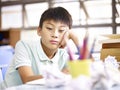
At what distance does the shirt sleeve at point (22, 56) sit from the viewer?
119 centimetres

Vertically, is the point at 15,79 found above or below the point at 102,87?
below

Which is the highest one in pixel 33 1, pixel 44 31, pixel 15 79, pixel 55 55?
pixel 33 1

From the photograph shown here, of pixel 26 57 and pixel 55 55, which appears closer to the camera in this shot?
pixel 26 57

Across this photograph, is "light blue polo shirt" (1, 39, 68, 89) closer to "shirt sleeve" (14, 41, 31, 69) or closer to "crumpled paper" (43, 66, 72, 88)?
"shirt sleeve" (14, 41, 31, 69)

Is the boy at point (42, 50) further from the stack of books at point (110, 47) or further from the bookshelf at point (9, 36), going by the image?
the bookshelf at point (9, 36)

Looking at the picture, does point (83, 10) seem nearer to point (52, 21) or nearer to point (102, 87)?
point (52, 21)

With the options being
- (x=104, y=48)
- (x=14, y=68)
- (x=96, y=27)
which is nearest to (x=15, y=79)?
(x=14, y=68)

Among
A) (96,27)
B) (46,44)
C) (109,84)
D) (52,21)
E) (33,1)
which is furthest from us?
(33,1)

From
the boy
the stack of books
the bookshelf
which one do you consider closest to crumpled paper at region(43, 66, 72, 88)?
the boy

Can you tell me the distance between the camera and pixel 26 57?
125 centimetres

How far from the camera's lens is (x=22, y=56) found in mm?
1235

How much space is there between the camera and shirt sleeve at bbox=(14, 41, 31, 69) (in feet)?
3.89

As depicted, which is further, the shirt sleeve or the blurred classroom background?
the blurred classroom background

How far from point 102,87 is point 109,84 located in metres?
0.02
